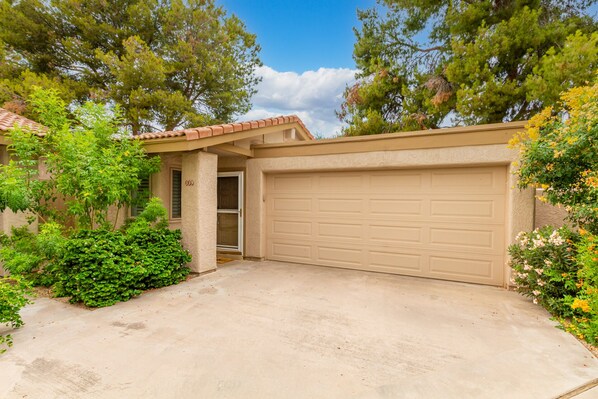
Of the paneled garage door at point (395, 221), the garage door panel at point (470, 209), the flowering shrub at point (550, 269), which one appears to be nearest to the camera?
the flowering shrub at point (550, 269)

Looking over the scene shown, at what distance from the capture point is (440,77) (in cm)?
1030

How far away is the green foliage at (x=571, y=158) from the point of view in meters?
3.52

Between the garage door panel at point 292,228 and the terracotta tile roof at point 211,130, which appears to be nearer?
the terracotta tile roof at point 211,130

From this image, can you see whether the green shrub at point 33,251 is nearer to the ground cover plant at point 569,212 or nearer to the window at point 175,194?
the window at point 175,194

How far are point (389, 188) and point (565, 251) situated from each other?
3037 mm

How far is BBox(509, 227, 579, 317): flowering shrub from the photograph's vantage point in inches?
155

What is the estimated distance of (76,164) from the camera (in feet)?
15.9

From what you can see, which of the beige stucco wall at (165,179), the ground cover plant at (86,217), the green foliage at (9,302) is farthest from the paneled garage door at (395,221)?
the green foliage at (9,302)

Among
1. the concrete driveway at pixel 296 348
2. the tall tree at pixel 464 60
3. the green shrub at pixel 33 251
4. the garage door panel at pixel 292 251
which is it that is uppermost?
the tall tree at pixel 464 60

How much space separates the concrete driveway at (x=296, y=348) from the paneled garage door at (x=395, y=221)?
1.01m

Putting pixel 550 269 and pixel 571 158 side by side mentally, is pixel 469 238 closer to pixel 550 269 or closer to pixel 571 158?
pixel 550 269

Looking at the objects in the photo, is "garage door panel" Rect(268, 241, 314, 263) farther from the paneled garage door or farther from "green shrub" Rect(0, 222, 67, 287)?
"green shrub" Rect(0, 222, 67, 287)

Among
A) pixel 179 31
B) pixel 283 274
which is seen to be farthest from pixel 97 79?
pixel 283 274

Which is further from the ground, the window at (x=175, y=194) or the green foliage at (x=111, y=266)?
the window at (x=175, y=194)
